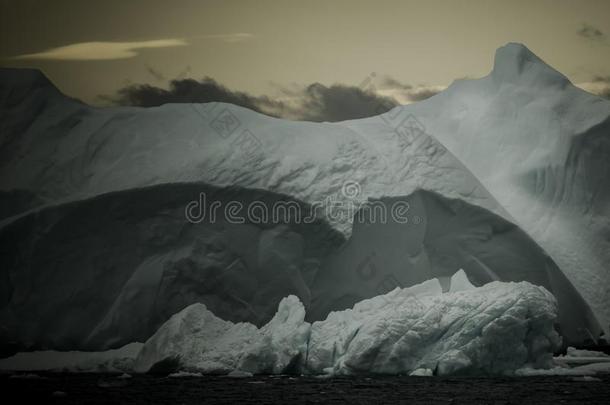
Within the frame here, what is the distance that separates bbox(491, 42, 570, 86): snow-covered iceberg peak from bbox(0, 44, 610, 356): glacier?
2.14 ft

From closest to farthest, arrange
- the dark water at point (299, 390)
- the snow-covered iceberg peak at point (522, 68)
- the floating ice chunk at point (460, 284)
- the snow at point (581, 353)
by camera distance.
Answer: the dark water at point (299, 390)
the floating ice chunk at point (460, 284)
the snow at point (581, 353)
the snow-covered iceberg peak at point (522, 68)

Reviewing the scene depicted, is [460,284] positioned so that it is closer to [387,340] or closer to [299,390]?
[387,340]

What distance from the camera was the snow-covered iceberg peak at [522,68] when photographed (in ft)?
84.4

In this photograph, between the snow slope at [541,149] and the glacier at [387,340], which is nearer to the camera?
the glacier at [387,340]

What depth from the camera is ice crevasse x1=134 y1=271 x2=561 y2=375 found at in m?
16.8

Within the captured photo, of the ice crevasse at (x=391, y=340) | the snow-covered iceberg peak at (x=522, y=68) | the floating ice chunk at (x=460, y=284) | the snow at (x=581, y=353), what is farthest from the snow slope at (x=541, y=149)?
the ice crevasse at (x=391, y=340)

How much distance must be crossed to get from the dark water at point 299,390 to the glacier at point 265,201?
2833 mm

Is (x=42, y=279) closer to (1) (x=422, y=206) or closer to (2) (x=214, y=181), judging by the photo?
(2) (x=214, y=181)

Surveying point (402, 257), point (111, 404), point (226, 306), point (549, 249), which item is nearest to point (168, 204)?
point (226, 306)

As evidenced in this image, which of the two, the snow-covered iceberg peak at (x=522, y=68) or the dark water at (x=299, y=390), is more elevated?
the snow-covered iceberg peak at (x=522, y=68)

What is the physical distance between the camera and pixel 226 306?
1955 centimetres

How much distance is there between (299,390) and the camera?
14.9 metres

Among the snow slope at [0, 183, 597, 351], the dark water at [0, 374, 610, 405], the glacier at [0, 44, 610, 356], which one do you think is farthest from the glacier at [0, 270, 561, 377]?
the glacier at [0, 44, 610, 356]

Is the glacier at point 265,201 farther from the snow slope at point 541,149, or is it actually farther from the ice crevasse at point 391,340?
the ice crevasse at point 391,340
